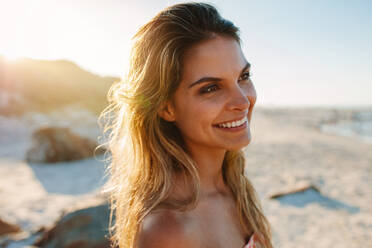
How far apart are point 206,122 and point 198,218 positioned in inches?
22.1

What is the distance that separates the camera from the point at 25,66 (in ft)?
81.1

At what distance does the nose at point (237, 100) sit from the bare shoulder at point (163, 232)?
700 millimetres

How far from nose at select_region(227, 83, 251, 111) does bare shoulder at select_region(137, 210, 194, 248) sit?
2.30ft

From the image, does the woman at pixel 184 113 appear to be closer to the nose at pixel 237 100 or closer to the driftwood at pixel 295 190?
the nose at pixel 237 100

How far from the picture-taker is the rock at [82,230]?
9.50ft

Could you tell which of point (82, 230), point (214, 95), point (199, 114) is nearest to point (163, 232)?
point (199, 114)

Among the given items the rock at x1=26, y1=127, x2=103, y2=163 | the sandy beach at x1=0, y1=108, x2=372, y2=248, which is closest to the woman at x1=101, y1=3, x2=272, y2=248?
the sandy beach at x1=0, y1=108, x2=372, y2=248

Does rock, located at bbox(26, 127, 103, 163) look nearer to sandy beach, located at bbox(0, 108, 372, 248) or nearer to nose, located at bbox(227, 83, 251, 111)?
sandy beach, located at bbox(0, 108, 372, 248)

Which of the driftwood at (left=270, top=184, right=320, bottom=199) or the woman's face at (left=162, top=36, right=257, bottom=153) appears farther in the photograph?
the driftwood at (left=270, top=184, right=320, bottom=199)

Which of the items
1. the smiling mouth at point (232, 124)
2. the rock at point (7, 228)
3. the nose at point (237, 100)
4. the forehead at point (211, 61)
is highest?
the forehead at point (211, 61)

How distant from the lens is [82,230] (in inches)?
117

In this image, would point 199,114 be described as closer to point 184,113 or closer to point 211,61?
point 184,113

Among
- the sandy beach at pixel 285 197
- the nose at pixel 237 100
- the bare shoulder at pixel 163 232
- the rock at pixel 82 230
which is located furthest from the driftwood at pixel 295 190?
the bare shoulder at pixel 163 232

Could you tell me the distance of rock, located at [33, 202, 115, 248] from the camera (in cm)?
290
